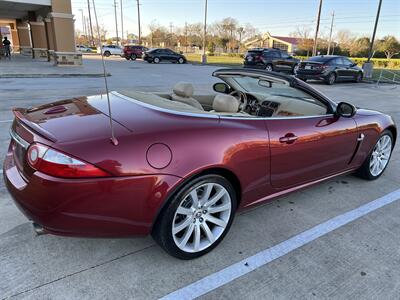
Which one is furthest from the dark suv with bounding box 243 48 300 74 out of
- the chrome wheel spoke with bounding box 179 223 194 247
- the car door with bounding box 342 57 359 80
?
the chrome wheel spoke with bounding box 179 223 194 247

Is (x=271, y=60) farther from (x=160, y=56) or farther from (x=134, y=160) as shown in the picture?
(x=134, y=160)

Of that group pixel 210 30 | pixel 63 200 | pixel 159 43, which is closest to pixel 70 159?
pixel 63 200

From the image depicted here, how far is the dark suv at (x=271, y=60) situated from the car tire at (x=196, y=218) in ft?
68.7

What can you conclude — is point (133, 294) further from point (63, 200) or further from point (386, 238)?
point (386, 238)

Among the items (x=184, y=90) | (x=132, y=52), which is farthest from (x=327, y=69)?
(x=132, y=52)

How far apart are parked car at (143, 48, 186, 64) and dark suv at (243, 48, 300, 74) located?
965 centimetres

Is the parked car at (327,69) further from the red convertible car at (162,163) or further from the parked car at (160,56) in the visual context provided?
the parked car at (160,56)

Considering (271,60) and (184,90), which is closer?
(184,90)

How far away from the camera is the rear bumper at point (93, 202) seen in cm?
189

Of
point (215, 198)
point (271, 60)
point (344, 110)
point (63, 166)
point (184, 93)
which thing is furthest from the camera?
point (271, 60)

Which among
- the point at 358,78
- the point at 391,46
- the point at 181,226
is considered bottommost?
the point at 358,78

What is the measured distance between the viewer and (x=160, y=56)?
97.9 feet

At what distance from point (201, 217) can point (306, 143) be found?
4.08 feet

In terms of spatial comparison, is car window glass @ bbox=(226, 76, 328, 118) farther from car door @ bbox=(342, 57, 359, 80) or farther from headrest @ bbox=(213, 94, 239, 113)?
car door @ bbox=(342, 57, 359, 80)
